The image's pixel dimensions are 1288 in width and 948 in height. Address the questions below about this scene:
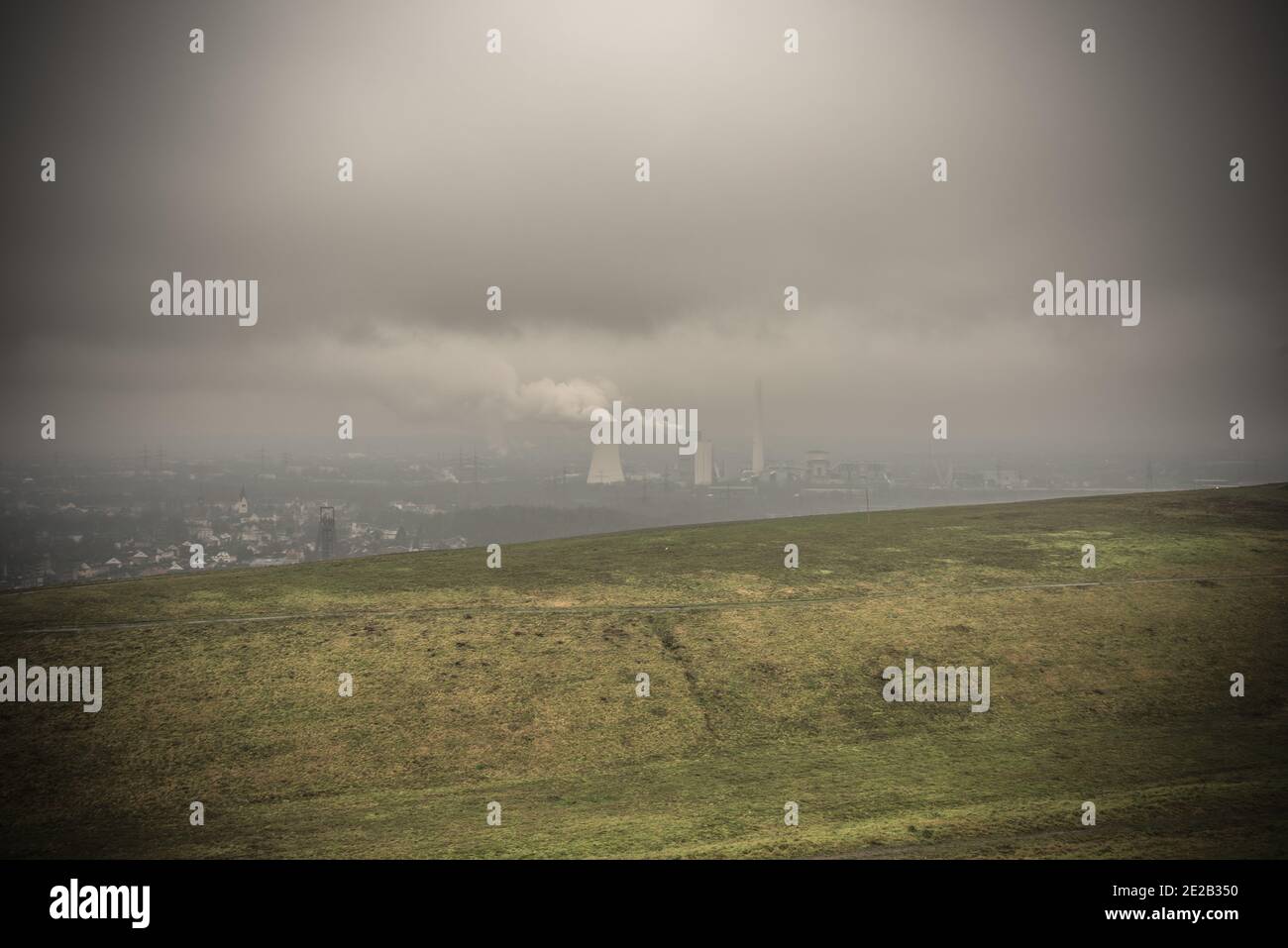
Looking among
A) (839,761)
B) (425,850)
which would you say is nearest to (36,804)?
(425,850)

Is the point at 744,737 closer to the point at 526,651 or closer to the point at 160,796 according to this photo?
the point at 526,651

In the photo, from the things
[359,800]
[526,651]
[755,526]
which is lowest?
→ [359,800]

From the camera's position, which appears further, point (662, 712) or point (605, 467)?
point (605, 467)

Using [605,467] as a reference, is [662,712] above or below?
below

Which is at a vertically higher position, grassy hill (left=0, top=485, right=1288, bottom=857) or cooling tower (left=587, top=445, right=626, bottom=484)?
cooling tower (left=587, top=445, right=626, bottom=484)

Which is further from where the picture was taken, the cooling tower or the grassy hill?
the cooling tower
